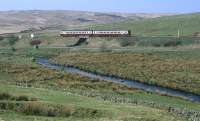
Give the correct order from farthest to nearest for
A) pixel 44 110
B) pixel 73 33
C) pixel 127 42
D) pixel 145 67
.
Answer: pixel 73 33 → pixel 127 42 → pixel 145 67 → pixel 44 110

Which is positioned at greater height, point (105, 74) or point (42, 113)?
point (42, 113)

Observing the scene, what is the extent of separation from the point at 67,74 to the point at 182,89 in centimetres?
2024

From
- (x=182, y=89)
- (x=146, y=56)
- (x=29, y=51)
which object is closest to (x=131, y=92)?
(x=182, y=89)

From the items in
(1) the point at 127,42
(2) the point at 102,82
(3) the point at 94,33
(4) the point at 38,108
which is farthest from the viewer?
(3) the point at 94,33

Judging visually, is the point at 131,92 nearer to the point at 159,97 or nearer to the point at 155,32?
the point at 159,97

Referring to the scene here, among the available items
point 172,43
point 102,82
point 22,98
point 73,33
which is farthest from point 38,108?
point 73,33

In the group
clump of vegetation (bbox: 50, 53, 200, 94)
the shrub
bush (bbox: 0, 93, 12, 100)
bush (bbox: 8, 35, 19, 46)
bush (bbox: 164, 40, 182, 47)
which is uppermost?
bush (bbox: 0, 93, 12, 100)

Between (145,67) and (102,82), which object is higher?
(102,82)

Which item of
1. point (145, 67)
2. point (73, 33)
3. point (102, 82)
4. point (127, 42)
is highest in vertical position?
point (102, 82)

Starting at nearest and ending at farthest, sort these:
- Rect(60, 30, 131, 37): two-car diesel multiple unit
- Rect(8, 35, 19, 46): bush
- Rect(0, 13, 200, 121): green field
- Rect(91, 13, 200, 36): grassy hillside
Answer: Rect(0, 13, 200, 121): green field, Rect(60, 30, 131, 37): two-car diesel multiple unit, Rect(8, 35, 19, 46): bush, Rect(91, 13, 200, 36): grassy hillside

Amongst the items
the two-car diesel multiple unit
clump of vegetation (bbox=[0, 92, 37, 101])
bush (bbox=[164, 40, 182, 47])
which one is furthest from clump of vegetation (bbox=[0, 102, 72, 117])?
the two-car diesel multiple unit

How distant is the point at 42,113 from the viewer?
35.4 metres

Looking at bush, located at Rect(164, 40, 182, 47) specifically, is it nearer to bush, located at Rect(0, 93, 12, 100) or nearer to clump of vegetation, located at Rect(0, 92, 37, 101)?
clump of vegetation, located at Rect(0, 92, 37, 101)

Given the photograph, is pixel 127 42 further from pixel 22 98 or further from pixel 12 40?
pixel 22 98
